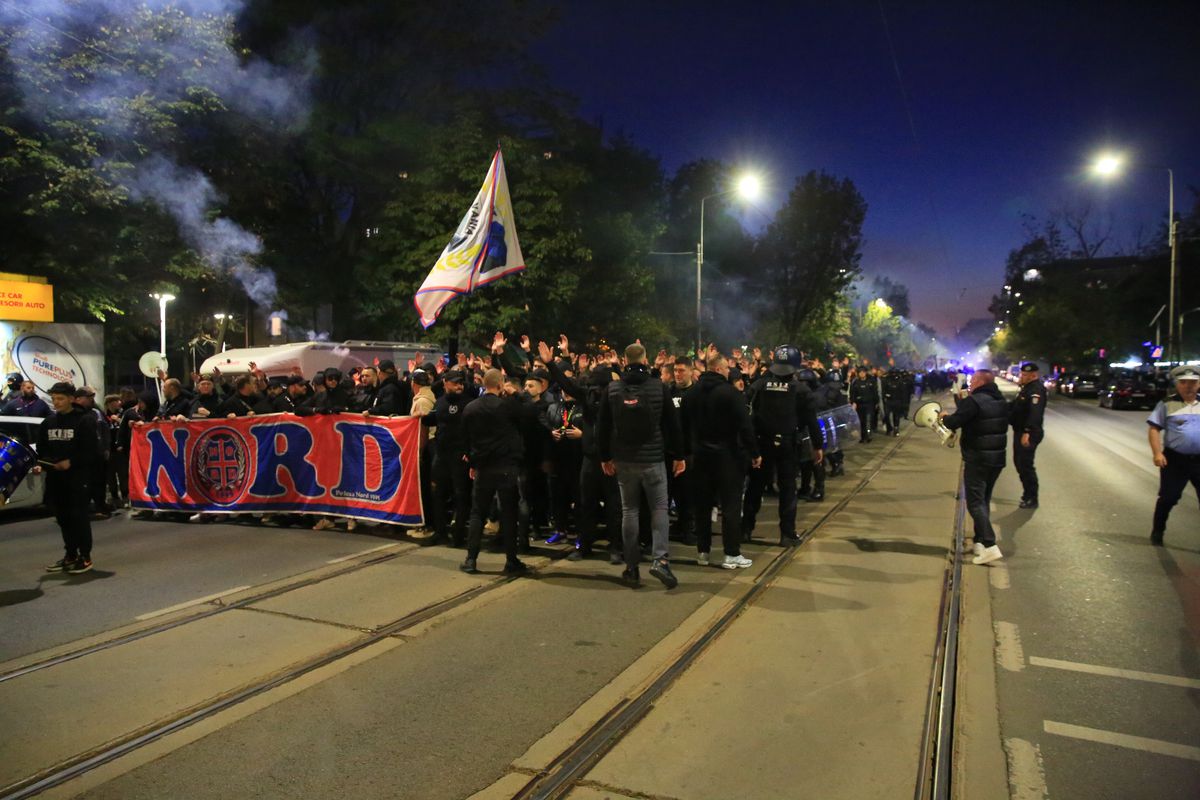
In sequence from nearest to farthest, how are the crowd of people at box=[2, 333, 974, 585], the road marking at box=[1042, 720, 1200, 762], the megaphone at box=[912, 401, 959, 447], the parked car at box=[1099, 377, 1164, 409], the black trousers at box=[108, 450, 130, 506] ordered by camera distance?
the road marking at box=[1042, 720, 1200, 762]
the crowd of people at box=[2, 333, 974, 585]
the megaphone at box=[912, 401, 959, 447]
the black trousers at box=[108, 450, 130, 506]
the parked car at box=[1099, 377, 1164, 409]

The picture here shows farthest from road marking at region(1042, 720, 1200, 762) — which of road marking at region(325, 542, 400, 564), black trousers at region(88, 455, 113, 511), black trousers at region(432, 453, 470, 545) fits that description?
black trousers at region(88, 455, 113, 511)

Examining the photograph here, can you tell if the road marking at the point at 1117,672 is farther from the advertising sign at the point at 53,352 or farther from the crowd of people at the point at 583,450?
the advertising sign at the point at 53,352

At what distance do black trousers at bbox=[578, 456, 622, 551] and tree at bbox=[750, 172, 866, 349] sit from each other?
32.2m

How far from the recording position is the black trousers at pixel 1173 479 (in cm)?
749

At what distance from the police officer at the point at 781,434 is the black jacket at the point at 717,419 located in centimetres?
75

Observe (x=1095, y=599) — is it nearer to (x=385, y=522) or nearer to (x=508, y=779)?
(x=508, y=779)

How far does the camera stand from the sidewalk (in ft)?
11.3

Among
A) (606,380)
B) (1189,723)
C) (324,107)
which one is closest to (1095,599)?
(1189,723)

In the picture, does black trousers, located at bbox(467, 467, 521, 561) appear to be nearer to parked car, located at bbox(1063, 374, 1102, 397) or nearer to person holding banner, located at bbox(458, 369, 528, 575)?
person holding banner, located at bbox(458, 369, 528, 575)

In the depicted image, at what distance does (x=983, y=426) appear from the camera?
7.32 m

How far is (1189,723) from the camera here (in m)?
3.99

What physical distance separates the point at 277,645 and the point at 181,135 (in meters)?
20.1

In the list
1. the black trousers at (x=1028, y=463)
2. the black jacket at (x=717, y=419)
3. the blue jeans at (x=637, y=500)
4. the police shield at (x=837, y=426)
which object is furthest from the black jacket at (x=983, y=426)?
the police shield at (x=837, y=426)

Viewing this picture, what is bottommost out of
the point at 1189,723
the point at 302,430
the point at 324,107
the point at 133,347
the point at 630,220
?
the point at 1189,723
